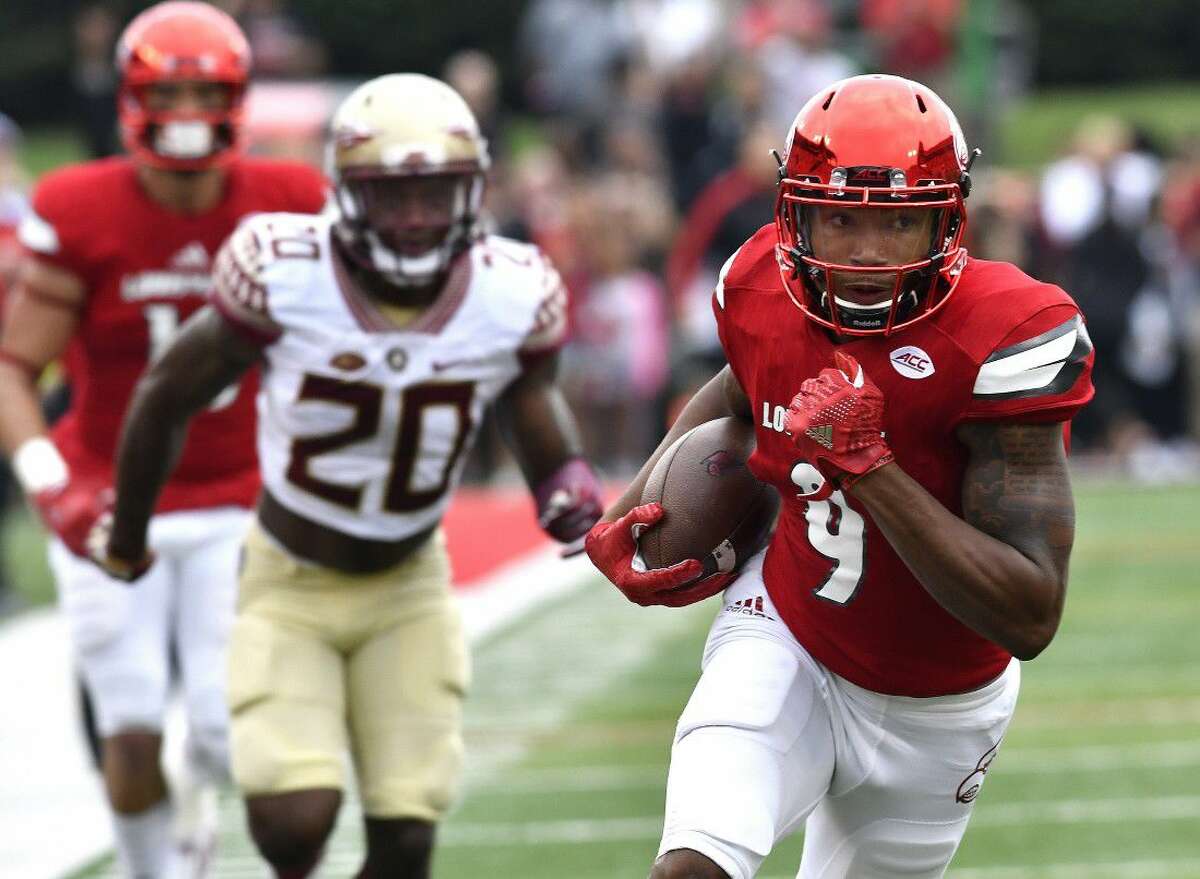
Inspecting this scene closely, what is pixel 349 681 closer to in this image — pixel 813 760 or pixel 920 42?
pixel 813 760

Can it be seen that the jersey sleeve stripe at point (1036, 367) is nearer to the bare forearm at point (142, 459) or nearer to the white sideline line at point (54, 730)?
the bare forearm at point (142, 459)

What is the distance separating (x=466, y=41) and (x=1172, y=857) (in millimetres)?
19238

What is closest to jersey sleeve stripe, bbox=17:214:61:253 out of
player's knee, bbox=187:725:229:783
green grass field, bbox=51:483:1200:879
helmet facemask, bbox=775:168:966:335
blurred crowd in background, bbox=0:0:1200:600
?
player's knee, bbox=187:725:229:783

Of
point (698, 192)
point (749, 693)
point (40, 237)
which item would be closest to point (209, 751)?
point (40, 237)

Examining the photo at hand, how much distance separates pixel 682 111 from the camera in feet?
49.7

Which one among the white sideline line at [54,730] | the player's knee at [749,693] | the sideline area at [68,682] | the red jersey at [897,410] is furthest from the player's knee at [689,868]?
the sideline area at [68,682]

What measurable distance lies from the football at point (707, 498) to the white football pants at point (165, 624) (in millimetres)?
1783

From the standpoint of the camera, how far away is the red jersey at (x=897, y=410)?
3.65m

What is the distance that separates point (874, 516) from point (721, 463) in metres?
0.58

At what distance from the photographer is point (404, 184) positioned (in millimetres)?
4781

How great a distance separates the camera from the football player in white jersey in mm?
4727

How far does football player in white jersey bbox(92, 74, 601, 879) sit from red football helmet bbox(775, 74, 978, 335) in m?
1.16

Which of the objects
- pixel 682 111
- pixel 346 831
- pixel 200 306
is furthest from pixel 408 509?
pixel 682 111

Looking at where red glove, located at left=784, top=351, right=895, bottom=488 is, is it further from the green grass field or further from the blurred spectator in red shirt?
the blurred spectator in red shirt
